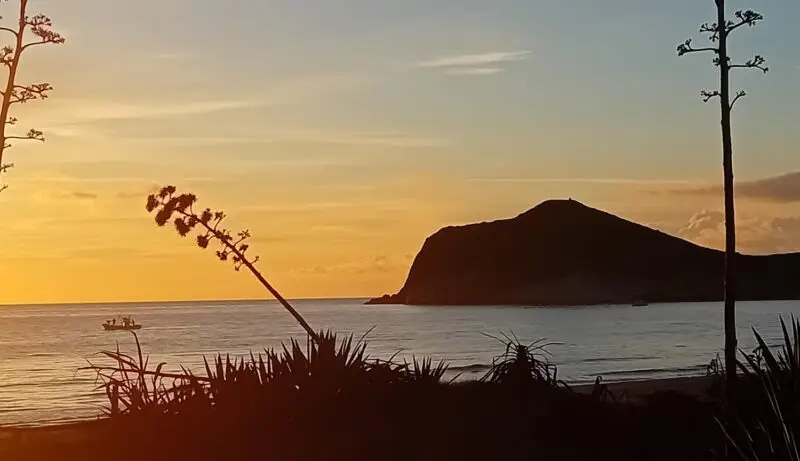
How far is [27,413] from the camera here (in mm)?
36219

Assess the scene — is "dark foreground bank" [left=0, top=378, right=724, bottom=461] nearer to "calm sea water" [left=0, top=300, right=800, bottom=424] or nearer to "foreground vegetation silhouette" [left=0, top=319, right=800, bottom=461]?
"foreground vegetation silhouette" [left=0, top=319, right=800, bottom=461]

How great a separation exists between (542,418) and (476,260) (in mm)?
182986

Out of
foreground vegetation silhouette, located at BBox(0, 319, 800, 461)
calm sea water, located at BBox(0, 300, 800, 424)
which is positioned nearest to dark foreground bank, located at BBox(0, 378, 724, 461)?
foreground vegetation silhouette, located at BBox(0, 319, 800, 461)

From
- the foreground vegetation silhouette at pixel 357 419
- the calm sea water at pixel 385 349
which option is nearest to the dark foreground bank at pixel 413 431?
the foreground vegetation silhouette at pixel 357 419

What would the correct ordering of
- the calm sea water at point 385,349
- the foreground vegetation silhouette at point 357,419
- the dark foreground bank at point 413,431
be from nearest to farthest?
the foreground vegetation silhouette at point 357,419 → the dark foreground bank at point 413,431 → the calm sea water at point 385,349

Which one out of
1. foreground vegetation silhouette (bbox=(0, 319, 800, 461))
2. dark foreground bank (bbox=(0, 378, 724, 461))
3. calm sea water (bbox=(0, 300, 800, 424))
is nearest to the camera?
foreground vegetation silhouette (bbox=(0, 319, 800, 461))

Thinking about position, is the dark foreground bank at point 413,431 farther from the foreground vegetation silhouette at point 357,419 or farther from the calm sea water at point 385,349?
the calm sea water at point 385,349

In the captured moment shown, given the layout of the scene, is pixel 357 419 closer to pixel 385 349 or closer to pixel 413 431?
pixel 413 431

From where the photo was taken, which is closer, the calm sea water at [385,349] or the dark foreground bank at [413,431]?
the dark foreground bank at [413,431]

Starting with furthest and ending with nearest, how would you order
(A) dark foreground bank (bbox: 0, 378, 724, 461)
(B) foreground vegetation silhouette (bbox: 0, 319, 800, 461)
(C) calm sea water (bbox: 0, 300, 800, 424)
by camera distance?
1. (C) calm sea water (bbox: 0, 300, 800, 424)
2. (A) dark foreground bank (bbox: 0, 378, 724, 461)
3. (B) foreground vegetation silhouette (bbox: 0, 319, 800, 461)

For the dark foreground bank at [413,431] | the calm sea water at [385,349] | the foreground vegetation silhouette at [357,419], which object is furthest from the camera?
the calm sea water at [385,349]

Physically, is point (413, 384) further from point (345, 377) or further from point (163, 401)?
point (163, 401)

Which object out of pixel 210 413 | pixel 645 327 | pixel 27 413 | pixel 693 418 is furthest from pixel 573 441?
pixel 645 327

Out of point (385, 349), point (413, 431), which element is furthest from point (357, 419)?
point (385, 349)
